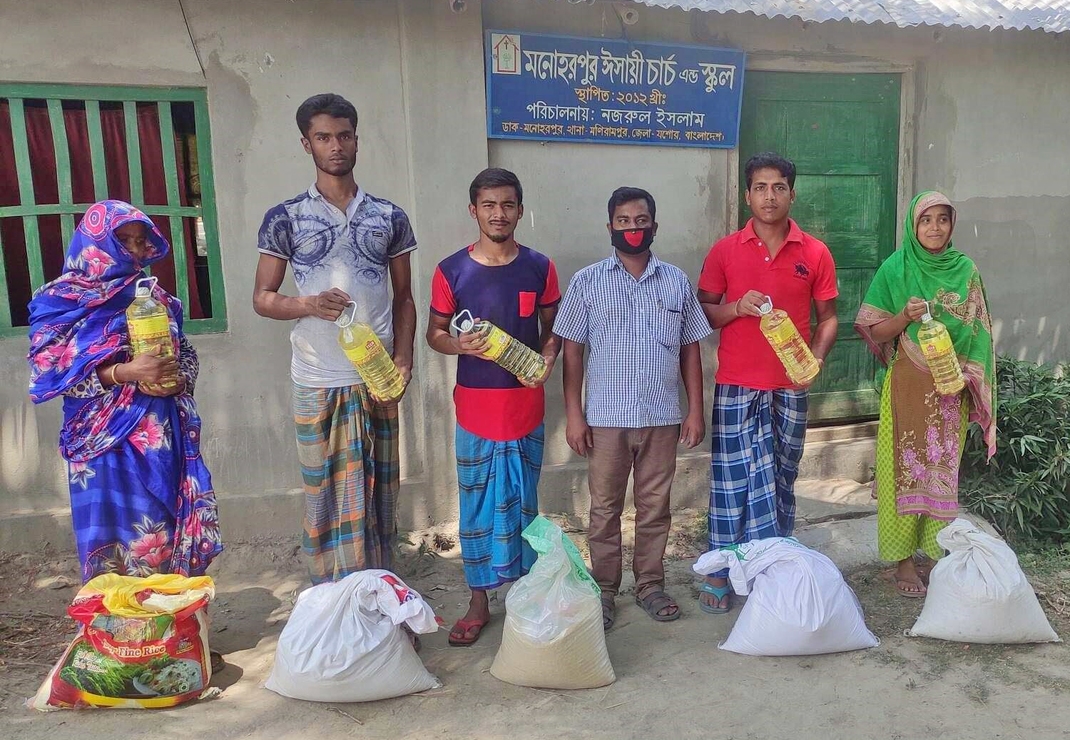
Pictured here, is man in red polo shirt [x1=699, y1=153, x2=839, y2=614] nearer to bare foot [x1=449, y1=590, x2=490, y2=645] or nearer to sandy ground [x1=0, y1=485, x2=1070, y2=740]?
sandy ground [x1=0, y1=485, x2=1070, y2=740]

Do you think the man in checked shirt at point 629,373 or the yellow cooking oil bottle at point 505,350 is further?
the man in checked shirt at point 629,373

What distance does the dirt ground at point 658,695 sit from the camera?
2.81 meters

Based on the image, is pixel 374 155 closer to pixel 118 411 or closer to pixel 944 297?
pixel 118 411

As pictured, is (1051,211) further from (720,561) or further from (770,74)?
(720,561)

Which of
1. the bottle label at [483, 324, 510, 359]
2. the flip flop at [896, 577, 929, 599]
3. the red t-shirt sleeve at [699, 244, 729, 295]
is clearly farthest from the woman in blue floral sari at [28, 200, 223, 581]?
the flip flop at [896, 577, 929, 599]

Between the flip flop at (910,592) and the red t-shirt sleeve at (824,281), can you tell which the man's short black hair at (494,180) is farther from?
the flip flop at (910,592)

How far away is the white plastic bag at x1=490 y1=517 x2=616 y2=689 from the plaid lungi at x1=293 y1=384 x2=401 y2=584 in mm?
691

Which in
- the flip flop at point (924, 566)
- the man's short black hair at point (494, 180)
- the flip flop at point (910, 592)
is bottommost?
the flip flop at point (910, 592)

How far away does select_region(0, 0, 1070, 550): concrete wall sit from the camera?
4.06 meters

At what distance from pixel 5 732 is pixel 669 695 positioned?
226 centimetres

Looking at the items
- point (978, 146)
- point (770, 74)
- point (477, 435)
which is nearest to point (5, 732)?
point (477, 435)

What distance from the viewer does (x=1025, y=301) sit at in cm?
570

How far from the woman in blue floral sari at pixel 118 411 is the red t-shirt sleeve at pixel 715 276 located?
2169 millimetres

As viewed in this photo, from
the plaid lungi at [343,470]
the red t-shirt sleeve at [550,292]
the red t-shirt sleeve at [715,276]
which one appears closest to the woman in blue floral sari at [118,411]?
the plaid lungi at [343,470]
